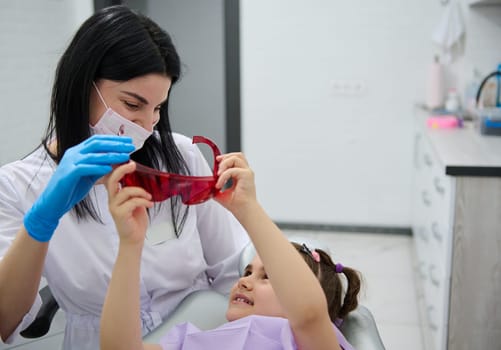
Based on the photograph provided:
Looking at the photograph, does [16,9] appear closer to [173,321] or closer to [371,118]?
[173,321]

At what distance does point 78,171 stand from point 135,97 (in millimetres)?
386

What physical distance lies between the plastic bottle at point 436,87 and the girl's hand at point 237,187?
2.70m

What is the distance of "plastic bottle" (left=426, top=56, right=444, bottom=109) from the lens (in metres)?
3.51

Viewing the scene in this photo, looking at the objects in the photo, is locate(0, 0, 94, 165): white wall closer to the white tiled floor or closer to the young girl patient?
the young girl patient

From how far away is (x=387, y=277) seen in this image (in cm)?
330

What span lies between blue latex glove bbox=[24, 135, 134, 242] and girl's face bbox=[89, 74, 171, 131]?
315 millimetres

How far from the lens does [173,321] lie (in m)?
1.40

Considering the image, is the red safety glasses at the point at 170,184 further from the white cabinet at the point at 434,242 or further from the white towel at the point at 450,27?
the white towel at the point at 450,27

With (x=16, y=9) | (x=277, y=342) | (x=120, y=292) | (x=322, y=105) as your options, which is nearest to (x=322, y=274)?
(x=277, y=342)

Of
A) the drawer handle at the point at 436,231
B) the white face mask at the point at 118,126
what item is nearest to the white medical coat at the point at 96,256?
the white face mask at the point at 118,126

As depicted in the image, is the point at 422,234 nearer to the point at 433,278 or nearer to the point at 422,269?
the point at 422,269

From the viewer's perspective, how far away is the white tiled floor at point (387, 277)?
2.74 metres

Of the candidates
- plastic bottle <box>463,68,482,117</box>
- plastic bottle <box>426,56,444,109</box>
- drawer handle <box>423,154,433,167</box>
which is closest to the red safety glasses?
drawer handle <box>423,154,433,167</box>

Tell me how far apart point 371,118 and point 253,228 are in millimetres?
2879
